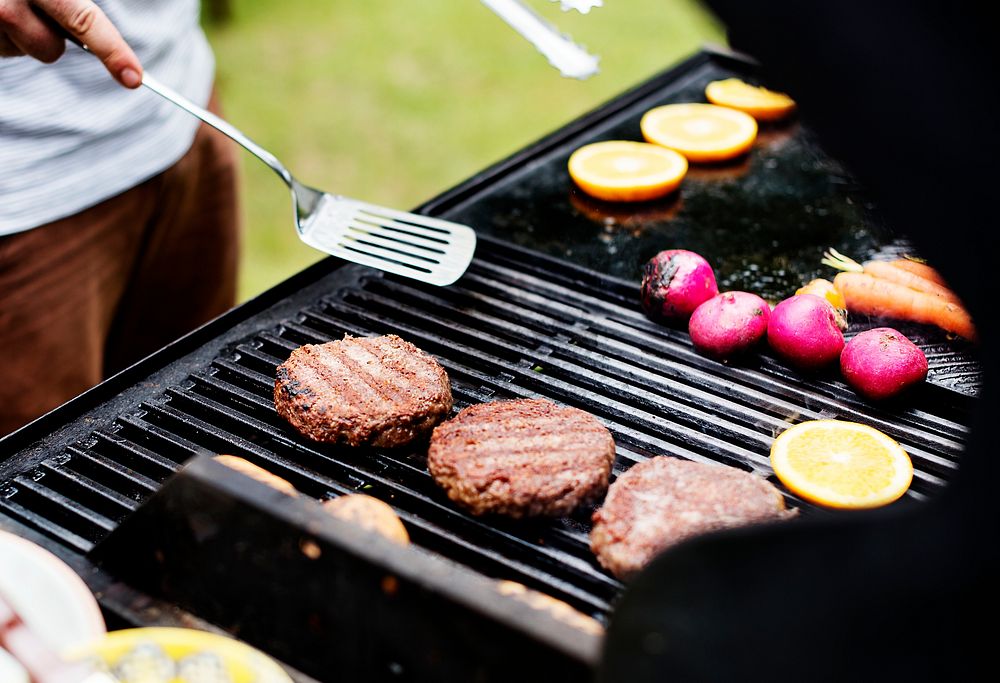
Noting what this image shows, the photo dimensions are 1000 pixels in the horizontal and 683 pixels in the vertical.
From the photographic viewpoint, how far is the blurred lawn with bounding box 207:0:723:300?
8.36m

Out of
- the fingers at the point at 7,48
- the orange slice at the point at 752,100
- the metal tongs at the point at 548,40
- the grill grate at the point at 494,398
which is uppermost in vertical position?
the metal tongs at the point at 548,40

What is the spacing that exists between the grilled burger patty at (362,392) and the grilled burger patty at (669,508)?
650 mm

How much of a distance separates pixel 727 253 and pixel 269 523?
252 cm

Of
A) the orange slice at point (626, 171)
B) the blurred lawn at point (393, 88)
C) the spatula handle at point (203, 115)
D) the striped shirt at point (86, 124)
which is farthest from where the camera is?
the blurred lawn at point (393, 88)

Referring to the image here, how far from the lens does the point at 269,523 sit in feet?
5.77

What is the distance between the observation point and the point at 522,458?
243cm

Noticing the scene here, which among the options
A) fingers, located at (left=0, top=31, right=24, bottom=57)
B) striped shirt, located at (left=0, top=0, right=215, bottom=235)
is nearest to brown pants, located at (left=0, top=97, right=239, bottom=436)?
striped shirt, located at (left=0, top=0, right=215, bottom=235)

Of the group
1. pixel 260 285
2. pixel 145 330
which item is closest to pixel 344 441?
pixel 145 330


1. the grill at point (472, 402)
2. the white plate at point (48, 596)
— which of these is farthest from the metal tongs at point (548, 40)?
the white plate at point (48, 596)

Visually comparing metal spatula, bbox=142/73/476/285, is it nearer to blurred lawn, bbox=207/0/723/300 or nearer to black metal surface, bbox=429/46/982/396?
black metal surface, bbox=429/46/982/396

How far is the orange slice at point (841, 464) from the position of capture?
245 cm

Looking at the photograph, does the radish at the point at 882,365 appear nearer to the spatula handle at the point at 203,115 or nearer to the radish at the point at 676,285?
the radish at the point at 676,285

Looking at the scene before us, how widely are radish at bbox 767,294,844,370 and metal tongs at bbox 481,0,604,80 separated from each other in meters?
1.06

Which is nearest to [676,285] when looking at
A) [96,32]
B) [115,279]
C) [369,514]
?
[369,514]
